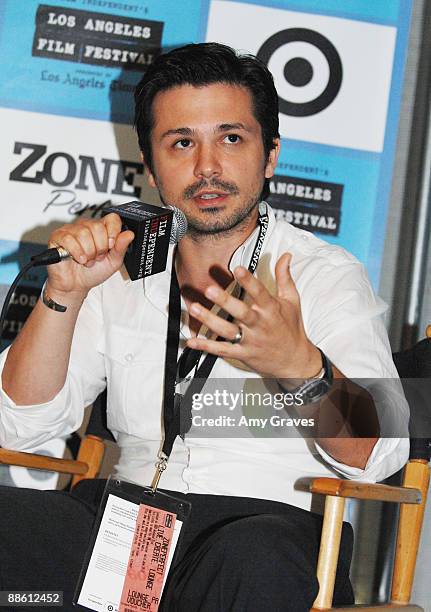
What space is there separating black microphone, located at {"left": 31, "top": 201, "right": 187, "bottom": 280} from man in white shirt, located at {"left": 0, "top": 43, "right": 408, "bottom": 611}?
1.2 inches

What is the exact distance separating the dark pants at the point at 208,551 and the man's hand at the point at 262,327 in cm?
27

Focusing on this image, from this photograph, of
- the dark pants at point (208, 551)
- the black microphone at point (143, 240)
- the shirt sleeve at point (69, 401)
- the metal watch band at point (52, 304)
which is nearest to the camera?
the dark pants at point (208, 551)

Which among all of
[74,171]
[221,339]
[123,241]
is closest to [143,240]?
[123,241]

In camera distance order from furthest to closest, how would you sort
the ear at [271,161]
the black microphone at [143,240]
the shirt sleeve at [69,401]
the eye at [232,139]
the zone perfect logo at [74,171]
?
the zone perfect logo at [74,171]
the ear at [271,161]
the eye at [232,139]
the shirt sleeve at [69,401]
the black microphone at [143,240]

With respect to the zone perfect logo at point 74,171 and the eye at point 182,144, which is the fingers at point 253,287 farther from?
the zone perfect logo at point 74,171

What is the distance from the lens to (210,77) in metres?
2.05

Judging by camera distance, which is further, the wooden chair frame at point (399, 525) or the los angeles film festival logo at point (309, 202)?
the los angeles film festival logo at point (309, 202)

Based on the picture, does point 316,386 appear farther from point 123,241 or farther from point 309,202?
point 309,202

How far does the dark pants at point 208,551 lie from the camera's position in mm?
1362

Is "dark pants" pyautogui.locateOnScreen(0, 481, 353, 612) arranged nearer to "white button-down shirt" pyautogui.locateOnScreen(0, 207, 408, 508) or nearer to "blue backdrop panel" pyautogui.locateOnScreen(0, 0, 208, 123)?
"white button-down shirt" pyautogui.locateOnScreen(0, 207, 408, 508)

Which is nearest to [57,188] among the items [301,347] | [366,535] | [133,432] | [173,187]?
[173,187]

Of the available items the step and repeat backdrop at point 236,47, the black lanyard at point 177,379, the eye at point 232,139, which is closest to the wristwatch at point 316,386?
the black lanyard at point 177,379

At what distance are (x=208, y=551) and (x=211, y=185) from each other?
0.81m

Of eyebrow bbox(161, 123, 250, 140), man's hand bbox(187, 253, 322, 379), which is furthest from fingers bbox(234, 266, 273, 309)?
eyebrow bbox(161, 123, 250, 140)
